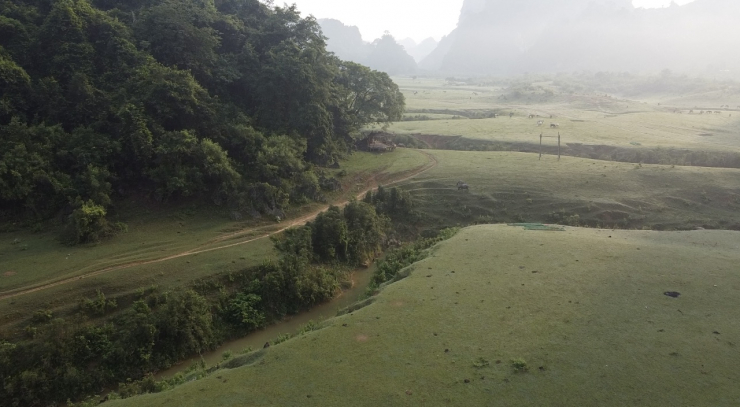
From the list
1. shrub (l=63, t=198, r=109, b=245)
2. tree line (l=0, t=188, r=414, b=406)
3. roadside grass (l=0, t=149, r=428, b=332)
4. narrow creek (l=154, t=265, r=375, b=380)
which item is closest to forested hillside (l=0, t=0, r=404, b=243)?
shrub (l=63, t=198, r=109, b=245)

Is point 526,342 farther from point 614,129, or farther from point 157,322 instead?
point 614,129

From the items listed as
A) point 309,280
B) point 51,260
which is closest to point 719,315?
point 309,280

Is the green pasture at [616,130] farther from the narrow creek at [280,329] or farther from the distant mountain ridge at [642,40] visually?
the distant mountain ridge at [642,40]

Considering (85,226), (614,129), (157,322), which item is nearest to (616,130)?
(614,129)

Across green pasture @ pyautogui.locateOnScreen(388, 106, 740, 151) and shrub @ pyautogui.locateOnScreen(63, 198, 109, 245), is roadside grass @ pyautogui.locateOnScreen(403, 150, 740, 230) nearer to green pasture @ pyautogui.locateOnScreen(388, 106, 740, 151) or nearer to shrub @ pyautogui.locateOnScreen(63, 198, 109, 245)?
green pasture @ pyautogui.locateOnScreen(388, 106, 740, 151)

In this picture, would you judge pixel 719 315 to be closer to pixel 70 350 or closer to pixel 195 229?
pixel 70 350

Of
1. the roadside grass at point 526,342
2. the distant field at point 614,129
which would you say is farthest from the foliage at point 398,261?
the distant field at point 614,129
